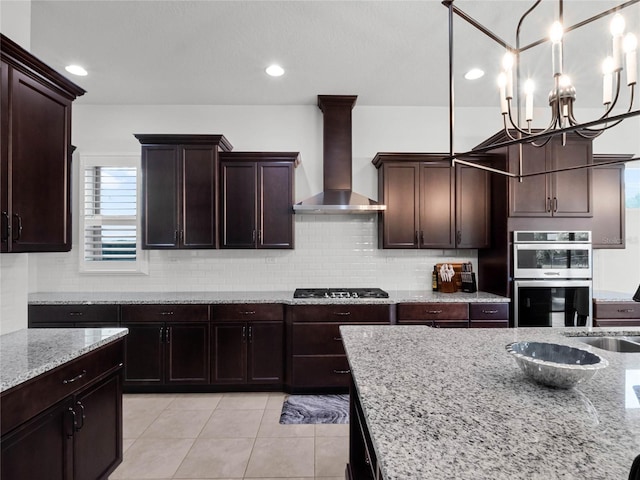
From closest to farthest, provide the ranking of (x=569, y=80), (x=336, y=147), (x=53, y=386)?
(x=569, y=80)
(x=53, y=386)
(x=336, y=147)

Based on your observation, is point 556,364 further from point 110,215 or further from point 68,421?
point 110,215

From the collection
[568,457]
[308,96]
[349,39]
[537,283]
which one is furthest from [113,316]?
[537,283]

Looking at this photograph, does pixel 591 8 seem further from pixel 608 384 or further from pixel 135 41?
pixel 135 41

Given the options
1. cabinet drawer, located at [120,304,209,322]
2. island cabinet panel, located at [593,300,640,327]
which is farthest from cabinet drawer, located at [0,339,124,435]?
island cabinet panel, located at [593,300,640,327]

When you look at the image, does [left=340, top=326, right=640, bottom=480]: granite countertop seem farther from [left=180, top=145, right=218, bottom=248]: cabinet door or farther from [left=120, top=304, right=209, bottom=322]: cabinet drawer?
[left=180, top=145, right=218, bottom=248]: cabinet door

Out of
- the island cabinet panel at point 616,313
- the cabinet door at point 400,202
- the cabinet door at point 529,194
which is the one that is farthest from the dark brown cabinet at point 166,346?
the island cabinet panel at point 616,313

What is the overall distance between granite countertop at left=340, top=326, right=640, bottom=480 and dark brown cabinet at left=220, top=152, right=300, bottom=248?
2.15 meters

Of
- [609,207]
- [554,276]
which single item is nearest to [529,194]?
[554,276]

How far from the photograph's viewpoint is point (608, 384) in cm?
128

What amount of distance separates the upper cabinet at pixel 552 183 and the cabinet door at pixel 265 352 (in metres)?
2.59

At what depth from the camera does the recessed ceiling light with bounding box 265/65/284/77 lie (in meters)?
3.11

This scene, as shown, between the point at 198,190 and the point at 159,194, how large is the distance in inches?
15.7

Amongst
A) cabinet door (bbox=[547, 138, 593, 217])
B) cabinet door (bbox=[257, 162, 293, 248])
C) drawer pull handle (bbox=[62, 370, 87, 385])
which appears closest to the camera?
drawer pull handle (bbox=[62, 370, 87, 385])

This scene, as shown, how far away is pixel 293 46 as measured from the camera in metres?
2.79
